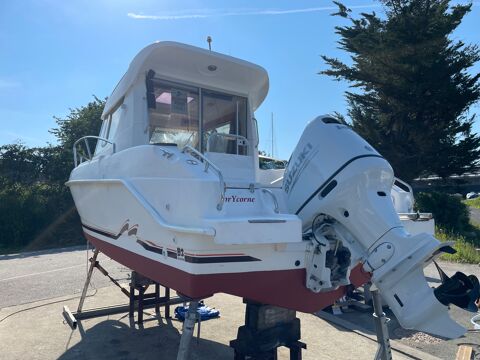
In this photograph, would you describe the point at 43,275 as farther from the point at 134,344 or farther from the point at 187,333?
the point at 187,333

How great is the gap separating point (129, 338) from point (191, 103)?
9.40 feet

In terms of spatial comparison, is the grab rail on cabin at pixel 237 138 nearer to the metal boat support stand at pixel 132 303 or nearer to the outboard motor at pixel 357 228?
the outboard motor at pixel 357 228

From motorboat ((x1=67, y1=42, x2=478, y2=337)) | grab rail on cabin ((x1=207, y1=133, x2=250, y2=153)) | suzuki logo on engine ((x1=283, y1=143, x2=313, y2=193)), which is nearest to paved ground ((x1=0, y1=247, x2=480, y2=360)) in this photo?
motorboat ((x1=67, y1=42, x2=478, y2=337))

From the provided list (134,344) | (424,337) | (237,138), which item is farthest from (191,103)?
(424,337)

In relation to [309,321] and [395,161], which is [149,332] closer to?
[309,321]

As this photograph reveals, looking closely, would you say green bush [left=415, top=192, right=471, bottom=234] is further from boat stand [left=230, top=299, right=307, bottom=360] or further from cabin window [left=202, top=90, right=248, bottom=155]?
boat stand [left=230, top=299, right=307, bottom=360]

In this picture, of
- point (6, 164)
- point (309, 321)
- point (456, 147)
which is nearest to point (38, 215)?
point (6, 164)

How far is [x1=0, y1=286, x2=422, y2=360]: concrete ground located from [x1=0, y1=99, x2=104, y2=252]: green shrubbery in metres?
9.32

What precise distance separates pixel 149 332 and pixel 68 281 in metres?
3.74

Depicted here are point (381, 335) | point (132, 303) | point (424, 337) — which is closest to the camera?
point (381, 335)

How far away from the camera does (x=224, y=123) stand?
444cm

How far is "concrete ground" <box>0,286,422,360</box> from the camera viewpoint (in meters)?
4.28

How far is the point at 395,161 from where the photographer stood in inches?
600

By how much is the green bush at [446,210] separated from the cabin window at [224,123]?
10.8m
